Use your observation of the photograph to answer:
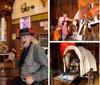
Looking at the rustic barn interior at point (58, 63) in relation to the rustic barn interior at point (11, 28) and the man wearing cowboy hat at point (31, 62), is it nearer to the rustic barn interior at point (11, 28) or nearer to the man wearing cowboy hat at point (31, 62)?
the man wearing cowboy hat at point (31, 62)

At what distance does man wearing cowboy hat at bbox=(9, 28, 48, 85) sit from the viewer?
1780mm

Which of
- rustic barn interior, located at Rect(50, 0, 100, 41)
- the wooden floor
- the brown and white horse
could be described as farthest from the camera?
the wooden floor

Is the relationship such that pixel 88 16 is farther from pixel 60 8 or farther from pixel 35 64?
pixel 35 64

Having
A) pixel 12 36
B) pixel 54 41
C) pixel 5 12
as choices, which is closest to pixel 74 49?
pixel 54 41

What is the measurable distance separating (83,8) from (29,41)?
0.60 metres

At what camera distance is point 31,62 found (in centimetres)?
181

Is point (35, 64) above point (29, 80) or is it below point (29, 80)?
above

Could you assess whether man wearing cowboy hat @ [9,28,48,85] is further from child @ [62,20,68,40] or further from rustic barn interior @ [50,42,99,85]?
child @ [62,20,68,40]

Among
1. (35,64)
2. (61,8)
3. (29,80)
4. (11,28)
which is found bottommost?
(29,80)

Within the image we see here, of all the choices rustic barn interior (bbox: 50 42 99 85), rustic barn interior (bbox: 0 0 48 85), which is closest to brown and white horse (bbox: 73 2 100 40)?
rustic barn interior (bbox: 50 42 99 85)

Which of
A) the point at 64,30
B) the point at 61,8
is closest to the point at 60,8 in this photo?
the point at 61,8

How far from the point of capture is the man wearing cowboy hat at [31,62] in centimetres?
178

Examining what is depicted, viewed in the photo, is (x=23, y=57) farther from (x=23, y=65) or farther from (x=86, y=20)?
(x=86, y=20)

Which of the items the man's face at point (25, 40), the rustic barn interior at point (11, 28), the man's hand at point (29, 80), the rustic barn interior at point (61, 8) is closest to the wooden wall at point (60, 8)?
the rustic barn interior at point (61, 8)
